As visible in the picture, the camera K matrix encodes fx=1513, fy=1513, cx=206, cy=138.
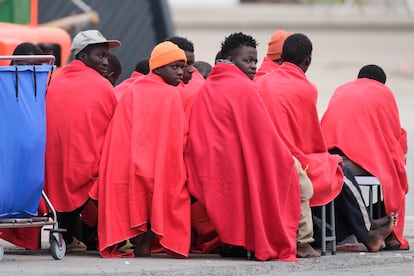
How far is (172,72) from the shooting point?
10.2 meters

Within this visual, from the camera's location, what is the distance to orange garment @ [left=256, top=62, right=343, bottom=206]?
10.3 meters

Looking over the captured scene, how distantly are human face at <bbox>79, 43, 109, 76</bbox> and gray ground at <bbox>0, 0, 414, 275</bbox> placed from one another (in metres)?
1.30

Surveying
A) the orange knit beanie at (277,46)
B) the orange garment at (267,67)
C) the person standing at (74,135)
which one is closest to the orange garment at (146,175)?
the person standing at (74,135)

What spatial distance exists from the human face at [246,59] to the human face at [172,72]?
1.22 feet

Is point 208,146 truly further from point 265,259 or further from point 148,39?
point 148,39

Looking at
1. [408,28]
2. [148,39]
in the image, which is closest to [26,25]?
[148,39]

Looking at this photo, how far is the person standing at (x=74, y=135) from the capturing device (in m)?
10.1

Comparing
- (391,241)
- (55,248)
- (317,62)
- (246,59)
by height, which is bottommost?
(317,62)

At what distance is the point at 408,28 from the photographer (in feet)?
157

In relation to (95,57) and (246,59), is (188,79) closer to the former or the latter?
(246,59)

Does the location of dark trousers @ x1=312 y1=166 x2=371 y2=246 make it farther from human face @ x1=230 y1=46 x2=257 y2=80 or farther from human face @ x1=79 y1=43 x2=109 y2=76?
human face @ x1=79 y1=43 x2=109 y2=76

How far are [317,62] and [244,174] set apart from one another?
26.2 m

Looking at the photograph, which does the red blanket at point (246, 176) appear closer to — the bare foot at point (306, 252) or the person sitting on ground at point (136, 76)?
the bare foot at point (306, 252)

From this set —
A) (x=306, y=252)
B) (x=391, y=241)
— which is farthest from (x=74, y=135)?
(x=391, y=241)
